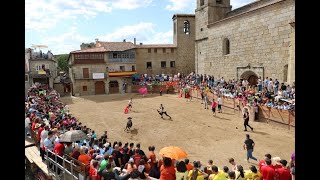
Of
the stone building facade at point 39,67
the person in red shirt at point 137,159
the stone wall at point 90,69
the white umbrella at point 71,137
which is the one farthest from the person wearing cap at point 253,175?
the stone building facade at point 39,67

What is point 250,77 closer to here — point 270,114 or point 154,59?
point 270,114

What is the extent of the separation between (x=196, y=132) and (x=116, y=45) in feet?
98.1

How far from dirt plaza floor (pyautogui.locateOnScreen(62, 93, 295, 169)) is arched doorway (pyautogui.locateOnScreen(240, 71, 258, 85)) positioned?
5.58 metres

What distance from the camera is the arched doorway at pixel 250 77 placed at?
27.4 meters

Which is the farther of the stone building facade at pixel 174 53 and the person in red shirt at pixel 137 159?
the stone building facade at pixel 174 53

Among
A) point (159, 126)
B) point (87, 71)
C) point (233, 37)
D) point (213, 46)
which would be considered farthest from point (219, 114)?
point (87, 71)

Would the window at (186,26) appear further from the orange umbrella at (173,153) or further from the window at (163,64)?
the orange umbrella at (173,153)

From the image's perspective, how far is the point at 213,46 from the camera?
3347cm

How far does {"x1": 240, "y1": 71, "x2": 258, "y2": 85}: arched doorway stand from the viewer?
27.4 metres

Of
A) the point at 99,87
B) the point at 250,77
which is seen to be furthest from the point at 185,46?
the point at 250,77

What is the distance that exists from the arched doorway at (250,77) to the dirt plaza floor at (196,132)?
558 cm

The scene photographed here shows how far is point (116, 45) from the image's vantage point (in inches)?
1762

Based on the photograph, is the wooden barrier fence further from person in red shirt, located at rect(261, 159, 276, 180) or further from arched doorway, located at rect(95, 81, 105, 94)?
arched doorway, located at rect(95, 81, 105, 94)

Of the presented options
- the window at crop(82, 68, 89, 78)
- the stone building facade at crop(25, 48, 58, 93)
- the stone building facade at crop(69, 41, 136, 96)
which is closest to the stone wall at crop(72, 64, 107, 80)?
the stone building facade at crop(69, 41, 136, 96)
